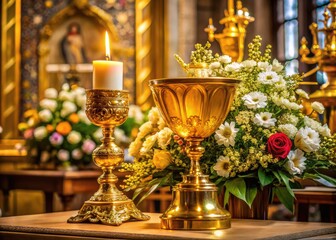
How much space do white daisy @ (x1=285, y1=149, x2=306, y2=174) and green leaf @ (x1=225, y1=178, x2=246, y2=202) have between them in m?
0.14

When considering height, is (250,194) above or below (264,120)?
below

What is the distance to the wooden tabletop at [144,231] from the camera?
2.10m

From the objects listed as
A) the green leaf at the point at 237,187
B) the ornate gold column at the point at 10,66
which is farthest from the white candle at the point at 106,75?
the ornate gold column at the point at 10,66

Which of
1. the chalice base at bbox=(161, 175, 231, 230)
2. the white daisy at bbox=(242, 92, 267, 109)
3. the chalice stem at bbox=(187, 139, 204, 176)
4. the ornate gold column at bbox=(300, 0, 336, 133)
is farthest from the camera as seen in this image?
the ornate gold column at bbox=(300, 0, 336, 133)

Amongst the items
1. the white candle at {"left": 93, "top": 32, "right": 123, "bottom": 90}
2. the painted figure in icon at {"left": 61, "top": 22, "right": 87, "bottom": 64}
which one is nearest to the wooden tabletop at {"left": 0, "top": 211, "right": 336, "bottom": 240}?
the white candle at {"left": 93, "top": 32, "right": 123, "bottom": 90}

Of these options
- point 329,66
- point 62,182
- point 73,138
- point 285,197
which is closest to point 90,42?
point 73,138

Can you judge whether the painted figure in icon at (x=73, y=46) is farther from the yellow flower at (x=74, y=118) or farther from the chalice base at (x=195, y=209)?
the chalice base at (x=195, y=209)

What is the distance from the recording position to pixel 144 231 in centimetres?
220

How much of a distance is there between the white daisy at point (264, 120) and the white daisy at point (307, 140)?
82 mm

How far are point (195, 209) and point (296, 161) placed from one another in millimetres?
422

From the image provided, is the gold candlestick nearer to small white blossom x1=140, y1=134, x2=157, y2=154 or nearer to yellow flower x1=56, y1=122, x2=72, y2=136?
small white blossom x1=140, y1=134, x2=157, y2=154

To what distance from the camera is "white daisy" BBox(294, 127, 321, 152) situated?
2.55m

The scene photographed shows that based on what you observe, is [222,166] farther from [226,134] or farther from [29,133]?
[29,133]

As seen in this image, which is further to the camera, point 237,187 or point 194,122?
point 237,187
